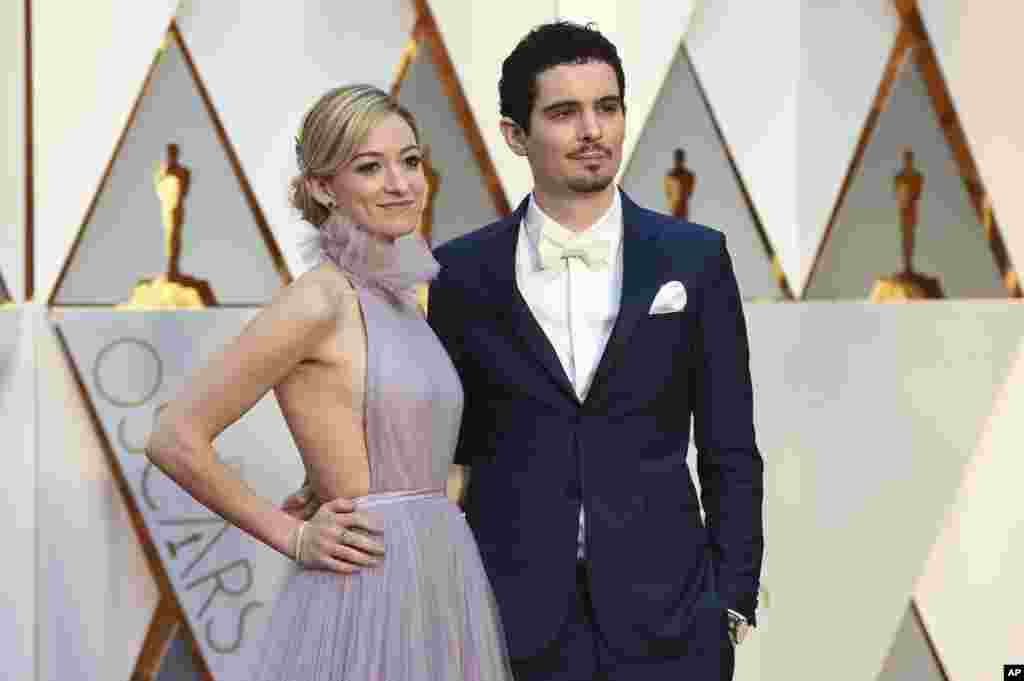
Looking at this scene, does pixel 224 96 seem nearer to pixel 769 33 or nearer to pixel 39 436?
pixel 39 436

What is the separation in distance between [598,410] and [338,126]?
0.60 m

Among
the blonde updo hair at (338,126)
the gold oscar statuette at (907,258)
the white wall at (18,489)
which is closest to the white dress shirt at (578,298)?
the blonde updo hair at (338,126)

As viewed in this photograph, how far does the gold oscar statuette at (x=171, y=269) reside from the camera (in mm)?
3920

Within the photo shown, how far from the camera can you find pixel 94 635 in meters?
3.92

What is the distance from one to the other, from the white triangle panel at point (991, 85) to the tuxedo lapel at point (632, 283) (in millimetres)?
1693

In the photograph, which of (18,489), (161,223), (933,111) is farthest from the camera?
(933,111)

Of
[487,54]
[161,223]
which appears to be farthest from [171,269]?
[487,54]

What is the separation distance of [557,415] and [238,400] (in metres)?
0.49

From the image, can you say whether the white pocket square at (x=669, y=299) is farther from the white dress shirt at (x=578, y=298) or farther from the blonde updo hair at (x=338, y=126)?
the blonde updo hair at (x=338, y=126)

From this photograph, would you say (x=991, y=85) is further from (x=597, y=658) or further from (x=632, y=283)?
(x=597, y=658)

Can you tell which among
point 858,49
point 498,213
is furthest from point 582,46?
point 858,49

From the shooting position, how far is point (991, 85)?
158 inches

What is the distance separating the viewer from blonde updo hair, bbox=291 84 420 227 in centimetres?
247

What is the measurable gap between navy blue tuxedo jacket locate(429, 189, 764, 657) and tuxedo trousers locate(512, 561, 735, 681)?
0.06ft
